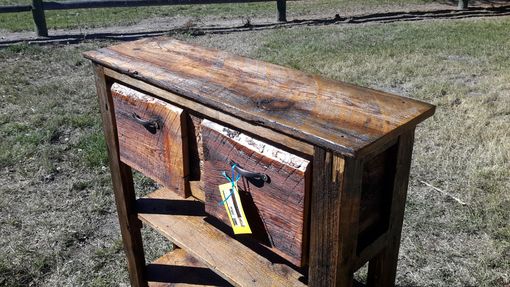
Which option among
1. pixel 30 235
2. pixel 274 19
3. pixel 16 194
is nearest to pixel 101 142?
pixel 16 194

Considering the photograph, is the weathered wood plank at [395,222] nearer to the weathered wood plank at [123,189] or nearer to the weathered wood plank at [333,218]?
the weathered wood plank at [333,218]

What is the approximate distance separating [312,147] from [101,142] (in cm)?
355

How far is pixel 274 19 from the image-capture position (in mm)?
10258

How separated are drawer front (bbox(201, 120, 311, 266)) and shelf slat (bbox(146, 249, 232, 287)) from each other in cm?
96

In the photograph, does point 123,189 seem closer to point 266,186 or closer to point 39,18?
point 266,186

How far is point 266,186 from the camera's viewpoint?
1.65 metres

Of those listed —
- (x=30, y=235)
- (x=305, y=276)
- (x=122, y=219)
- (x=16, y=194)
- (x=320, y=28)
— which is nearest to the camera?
(x=305, y=276)

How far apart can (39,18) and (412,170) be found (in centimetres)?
694

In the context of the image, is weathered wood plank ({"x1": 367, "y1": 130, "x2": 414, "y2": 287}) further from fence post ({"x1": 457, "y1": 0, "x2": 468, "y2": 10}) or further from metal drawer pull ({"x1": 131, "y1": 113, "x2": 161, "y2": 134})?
fence post ({"x1": 457, "y1": 0, "x2": 468, "y2": 10})

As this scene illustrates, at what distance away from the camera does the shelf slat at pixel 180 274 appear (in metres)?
2.71

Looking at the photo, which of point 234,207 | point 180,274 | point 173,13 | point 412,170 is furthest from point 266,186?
point 173,13

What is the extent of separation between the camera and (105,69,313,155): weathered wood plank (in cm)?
151

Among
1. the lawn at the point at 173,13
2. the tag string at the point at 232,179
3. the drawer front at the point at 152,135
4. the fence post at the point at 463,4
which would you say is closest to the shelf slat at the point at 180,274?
the drawer front at the point at 152,135

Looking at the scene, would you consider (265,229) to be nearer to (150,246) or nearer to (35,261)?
(150,246)
